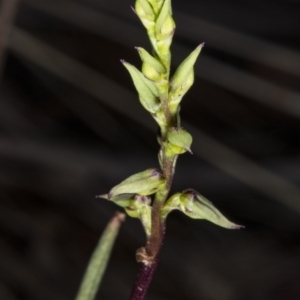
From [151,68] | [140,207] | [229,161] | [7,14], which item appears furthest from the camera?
[229,161]

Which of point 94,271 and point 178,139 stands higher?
point 178,139

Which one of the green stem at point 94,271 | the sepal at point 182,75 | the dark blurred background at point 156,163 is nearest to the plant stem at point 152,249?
the sepal at point 182,75

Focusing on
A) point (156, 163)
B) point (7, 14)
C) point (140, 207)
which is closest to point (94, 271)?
point (140, 207)

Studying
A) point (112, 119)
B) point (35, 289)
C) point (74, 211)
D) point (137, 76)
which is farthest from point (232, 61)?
point (137, 76)

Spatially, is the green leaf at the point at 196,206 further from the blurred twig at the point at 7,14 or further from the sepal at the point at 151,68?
the blurred twig at the point at 7,14

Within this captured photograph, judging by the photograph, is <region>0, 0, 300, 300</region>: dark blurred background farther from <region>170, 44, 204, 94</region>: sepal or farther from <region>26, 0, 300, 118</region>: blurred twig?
<region>170, 44, 204, 94</region>: sepal

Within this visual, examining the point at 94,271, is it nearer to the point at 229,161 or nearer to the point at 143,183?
the point at 143,183

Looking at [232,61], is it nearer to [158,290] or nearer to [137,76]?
[158,290]

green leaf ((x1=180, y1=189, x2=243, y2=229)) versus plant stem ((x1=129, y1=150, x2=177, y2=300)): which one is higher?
green leaf ((x1=180, y1=189, x2=243, y2=229))

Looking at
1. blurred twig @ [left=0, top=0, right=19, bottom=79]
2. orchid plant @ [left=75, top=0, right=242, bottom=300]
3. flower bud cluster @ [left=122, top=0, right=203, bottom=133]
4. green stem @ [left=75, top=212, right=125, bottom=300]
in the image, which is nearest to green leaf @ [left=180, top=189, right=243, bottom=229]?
orchid plant @ [left=75, top=0, right=242, bottom=300]
